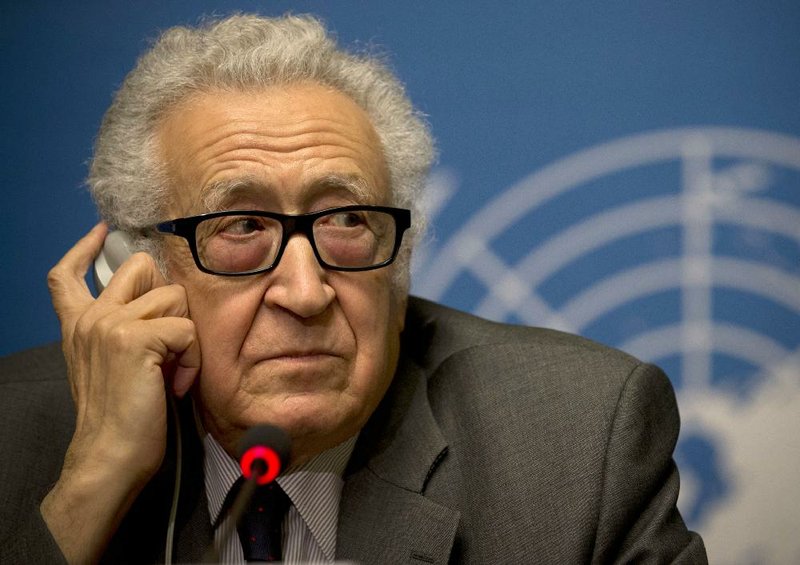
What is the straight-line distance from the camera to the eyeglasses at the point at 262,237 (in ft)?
5.69

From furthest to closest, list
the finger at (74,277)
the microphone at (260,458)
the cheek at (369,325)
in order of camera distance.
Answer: the finger at (74,277) → the cheek at (369,325) → the microphone at (260,458)

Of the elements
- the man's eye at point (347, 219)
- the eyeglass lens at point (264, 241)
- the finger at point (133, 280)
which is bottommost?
the finger at point (133, 280)

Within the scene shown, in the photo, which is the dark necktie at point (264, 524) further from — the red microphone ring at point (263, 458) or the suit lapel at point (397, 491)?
the red microphone ring at point (263, 458)

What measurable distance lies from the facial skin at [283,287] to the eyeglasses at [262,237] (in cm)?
3

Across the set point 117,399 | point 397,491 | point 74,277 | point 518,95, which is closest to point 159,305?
point 117,399

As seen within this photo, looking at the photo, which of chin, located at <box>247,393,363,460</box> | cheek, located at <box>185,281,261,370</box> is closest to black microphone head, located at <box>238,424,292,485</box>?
chin, located at <box>247,393,363,460</box>

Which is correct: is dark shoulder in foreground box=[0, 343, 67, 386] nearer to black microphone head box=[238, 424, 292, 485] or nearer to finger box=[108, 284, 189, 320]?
finger box=[108, 284, 189, 320]

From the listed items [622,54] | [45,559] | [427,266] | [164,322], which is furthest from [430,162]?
[45,559]

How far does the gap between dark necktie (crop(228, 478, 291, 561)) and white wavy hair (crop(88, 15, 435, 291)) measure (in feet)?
1.95

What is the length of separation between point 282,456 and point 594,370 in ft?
3.19

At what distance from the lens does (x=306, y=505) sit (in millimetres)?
1885

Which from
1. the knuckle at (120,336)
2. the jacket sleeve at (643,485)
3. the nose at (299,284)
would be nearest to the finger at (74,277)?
the knuckle at (120,336)

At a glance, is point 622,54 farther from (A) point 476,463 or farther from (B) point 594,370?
(A) point 476,463

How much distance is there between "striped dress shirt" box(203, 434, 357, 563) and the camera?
6.15 feet
